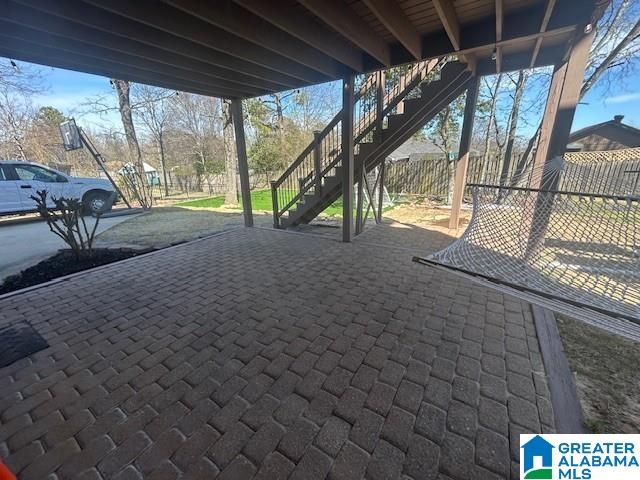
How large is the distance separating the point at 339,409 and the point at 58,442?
147 cm

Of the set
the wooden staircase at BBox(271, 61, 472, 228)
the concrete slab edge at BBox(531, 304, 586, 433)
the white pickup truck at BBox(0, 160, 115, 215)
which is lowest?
the concrete slab edge at BBox(531, 304, 586, 433)

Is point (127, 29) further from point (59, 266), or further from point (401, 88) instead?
A: point (401, 88)

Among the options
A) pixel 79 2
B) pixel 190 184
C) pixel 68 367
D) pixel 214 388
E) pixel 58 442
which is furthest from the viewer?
pixel 190 184

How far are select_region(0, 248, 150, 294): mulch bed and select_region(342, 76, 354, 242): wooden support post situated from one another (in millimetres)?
3401

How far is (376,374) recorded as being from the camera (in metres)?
1.77

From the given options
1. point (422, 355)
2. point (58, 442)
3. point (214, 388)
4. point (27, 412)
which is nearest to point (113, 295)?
point (27, 412)

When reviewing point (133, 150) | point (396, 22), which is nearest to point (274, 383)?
point (396, 22)

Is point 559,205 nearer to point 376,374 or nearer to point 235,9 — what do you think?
point 376,374

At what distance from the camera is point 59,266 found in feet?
12.4

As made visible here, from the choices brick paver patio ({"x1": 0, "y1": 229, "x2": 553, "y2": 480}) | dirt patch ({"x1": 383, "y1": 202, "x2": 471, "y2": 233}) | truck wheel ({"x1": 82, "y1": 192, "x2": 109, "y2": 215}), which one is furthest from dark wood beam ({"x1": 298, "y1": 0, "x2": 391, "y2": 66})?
truck wheel ({"x1": 82, "y1": 192, "x2": 109, "y2": 215})

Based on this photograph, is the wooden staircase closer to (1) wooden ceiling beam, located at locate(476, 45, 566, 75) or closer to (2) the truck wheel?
(1) wooden ceiling beam, located at locate(476, 45, 566, 75)

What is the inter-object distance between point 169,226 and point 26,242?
8.14 feet

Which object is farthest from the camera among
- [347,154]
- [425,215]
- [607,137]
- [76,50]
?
[607,137]

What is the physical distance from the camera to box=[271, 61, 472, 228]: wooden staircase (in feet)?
13.9
